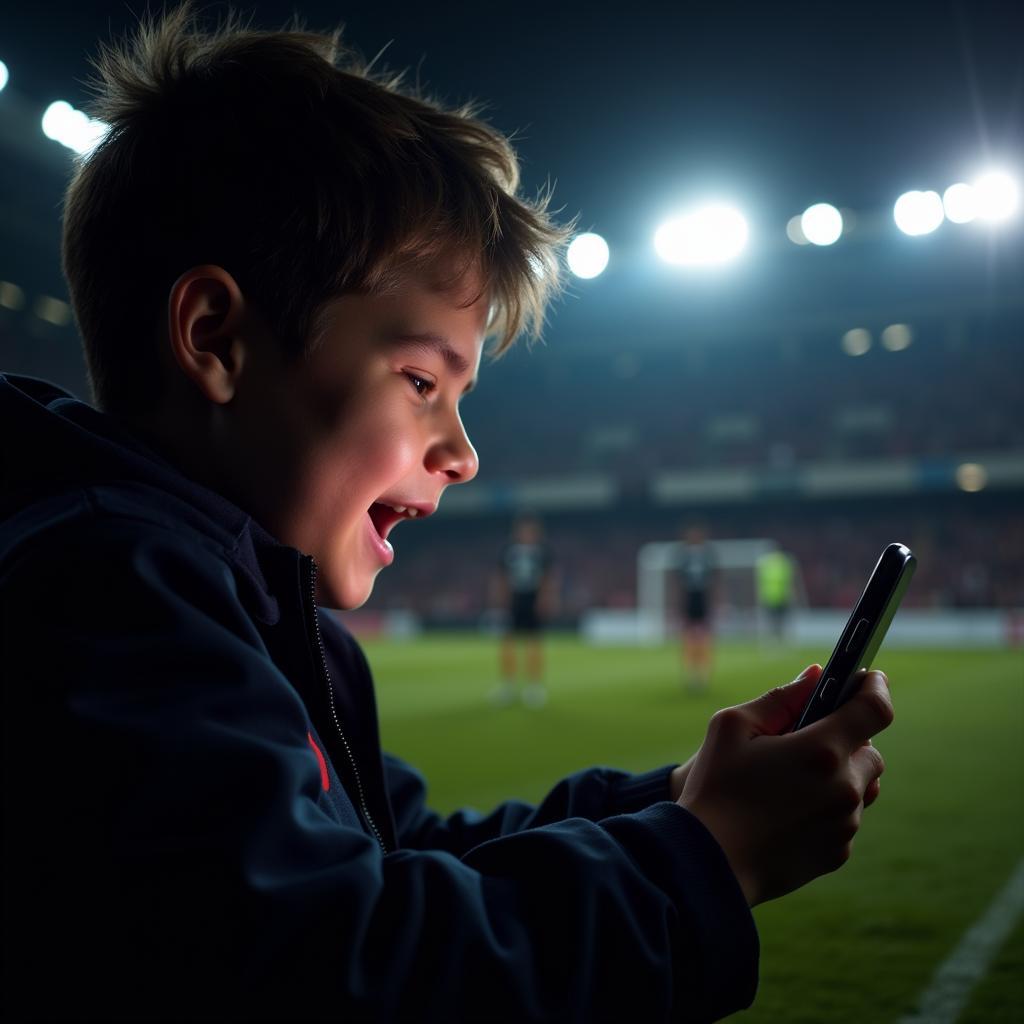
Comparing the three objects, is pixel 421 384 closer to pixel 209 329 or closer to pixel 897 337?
pixel 209 329

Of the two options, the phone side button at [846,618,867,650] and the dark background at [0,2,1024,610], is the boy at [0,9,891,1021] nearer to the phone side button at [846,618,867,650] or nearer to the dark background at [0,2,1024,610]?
the phone side button at [846,618,867,650]

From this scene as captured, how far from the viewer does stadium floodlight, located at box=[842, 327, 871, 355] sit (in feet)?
87.0

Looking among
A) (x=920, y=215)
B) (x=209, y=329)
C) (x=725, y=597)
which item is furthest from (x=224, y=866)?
(x=920, y=215)

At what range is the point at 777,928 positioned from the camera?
8.63 feet

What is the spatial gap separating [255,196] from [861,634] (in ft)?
2.41

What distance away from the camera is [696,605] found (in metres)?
10.8

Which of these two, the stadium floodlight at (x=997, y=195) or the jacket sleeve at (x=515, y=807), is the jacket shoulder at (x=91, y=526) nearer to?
the jacket sleeve at (x=515, y=807)

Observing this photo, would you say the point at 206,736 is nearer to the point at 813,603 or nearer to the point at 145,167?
the point at 145,167

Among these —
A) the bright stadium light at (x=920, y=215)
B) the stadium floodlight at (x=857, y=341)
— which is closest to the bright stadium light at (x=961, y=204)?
the bright stadium light at (x=920, y=215)

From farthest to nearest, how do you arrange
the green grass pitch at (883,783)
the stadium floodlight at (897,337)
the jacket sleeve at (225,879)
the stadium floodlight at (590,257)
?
the stadium floodlight at (897,337)
the stadium floodlight at (590,257)
the green grass pitch at (883,783)
the jacket sleeve at (225,879)

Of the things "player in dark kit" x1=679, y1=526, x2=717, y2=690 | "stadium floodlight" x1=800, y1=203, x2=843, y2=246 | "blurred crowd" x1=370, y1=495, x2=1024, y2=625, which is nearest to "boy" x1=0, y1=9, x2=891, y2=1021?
"player in dark kit" x1=679, y1=526, x2=717, y2=690

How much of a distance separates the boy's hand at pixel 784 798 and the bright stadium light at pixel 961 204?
2207 cm

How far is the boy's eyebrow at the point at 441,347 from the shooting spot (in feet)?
3.21

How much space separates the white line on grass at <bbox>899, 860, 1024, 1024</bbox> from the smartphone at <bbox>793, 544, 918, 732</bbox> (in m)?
1.33
